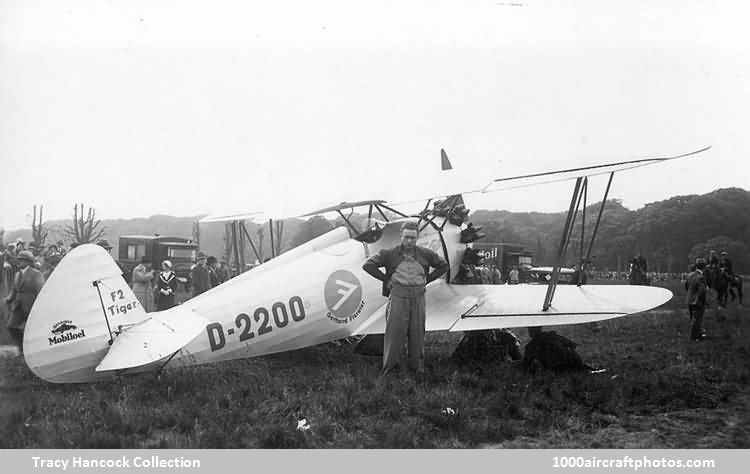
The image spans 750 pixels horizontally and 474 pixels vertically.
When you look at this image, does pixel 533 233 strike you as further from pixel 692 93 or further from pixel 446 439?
pixel 446 439

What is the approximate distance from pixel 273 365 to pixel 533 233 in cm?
3146

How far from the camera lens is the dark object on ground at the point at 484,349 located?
267 inches

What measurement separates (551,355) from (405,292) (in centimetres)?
189

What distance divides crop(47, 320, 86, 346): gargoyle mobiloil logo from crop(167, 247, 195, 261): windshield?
49.3 ft

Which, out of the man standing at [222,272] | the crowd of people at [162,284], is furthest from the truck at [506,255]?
the crowd of people at [162,284]

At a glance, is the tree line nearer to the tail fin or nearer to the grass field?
the grass field

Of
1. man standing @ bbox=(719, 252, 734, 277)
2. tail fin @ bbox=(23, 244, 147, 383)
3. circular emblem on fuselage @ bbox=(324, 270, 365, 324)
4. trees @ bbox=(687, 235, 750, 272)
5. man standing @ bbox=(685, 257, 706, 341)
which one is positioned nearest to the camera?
tail fin @ bbox=(23, 244, 147, 383)

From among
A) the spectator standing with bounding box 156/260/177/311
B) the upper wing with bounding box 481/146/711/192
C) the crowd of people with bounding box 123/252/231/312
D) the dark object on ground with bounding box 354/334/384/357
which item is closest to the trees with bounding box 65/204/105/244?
the crowd of people with bounding box 123/252/231/312

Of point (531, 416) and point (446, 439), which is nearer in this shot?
point (446, 439)

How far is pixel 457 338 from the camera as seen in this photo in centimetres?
912

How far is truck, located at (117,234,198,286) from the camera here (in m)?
18.3

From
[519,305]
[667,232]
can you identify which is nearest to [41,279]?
[519,305]
